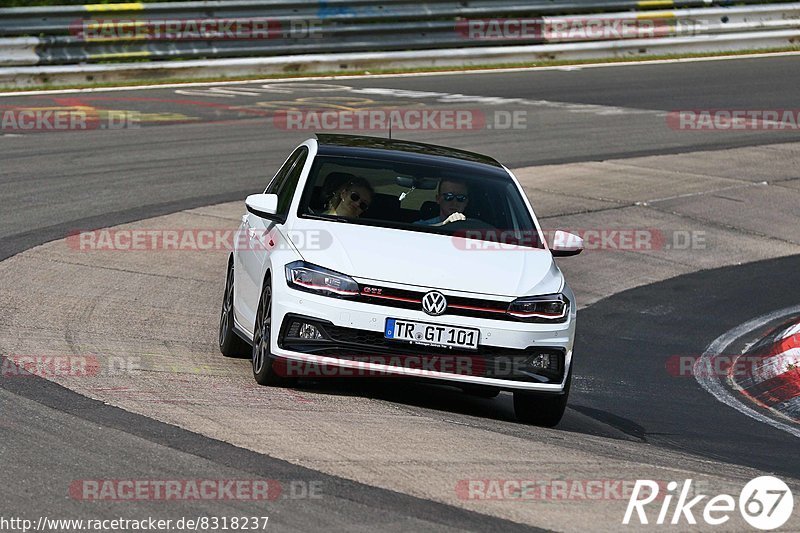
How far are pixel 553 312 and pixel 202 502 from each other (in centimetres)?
309

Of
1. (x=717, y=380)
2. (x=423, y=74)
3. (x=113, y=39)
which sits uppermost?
(x=113, y=39)

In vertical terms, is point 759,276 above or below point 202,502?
below

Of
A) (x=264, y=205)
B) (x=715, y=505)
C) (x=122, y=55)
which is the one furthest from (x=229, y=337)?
(x=122, y=55)

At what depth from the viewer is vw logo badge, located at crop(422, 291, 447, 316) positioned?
25.9ft

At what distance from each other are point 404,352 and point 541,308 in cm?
89

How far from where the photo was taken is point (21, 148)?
60.4ft

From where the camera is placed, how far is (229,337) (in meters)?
9.48

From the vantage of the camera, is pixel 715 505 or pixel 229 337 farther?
pixel 229 337

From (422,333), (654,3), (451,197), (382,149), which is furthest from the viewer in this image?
(654,3)

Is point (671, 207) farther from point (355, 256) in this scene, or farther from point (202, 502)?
point (202, 502)

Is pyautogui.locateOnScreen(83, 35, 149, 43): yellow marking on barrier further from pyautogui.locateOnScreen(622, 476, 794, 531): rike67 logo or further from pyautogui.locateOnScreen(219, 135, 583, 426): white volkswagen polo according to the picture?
pyautogui.locateOnScreen(622, 476, 794, 531): rike67 logo

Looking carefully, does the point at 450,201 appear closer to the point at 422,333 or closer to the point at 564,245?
the point at 564,245

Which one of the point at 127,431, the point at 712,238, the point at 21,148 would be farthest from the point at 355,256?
the point at 21,148

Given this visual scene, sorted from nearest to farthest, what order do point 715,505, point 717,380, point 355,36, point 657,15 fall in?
point 715,505
point 717,380
point 355,36
point 657,15
